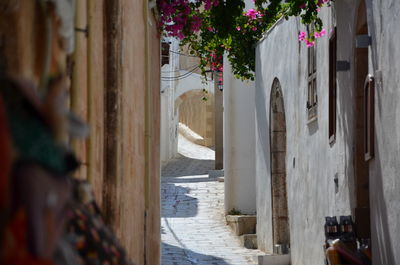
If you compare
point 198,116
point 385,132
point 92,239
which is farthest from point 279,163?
point 198,116

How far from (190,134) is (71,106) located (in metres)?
40.0

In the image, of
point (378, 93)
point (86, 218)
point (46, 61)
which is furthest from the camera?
point (378, 93)

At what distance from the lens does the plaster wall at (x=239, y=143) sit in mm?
18953

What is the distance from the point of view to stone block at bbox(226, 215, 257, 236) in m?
17.4

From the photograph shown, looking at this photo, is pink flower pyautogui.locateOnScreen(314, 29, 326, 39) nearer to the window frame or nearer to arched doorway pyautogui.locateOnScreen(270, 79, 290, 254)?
the window frame

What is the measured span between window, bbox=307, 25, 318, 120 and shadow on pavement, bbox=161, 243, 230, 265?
3.51 m

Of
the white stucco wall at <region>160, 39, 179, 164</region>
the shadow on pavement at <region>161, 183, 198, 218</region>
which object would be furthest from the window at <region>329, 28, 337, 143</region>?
the white stucco wall at <region>160, 39, 179, 164</region>

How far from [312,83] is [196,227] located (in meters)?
7.41

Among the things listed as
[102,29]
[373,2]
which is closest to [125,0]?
[102,29]

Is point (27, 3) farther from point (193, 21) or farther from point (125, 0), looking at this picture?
point (193, 21)

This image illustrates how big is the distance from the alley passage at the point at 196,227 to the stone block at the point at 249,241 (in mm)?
141

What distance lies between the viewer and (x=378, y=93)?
7.55 m

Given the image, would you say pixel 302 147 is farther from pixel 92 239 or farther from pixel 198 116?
pixel 198 116

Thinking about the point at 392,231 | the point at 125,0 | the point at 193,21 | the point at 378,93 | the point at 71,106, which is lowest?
the point at 392,231
